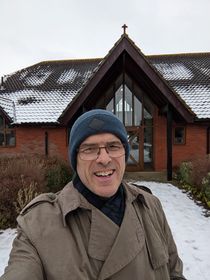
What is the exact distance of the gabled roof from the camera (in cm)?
1106

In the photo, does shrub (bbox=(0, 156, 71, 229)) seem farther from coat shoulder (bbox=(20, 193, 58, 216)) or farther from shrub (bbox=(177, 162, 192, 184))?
shrub (bbox=(177, 162, 192, 184))

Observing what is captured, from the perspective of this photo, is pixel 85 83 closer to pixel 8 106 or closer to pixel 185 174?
pixel 185 174

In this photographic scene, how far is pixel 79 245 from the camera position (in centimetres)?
151

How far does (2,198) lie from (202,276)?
14.5 feet

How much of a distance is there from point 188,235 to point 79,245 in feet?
16.9

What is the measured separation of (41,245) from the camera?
→ 1488 millimetres

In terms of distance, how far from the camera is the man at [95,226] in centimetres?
147

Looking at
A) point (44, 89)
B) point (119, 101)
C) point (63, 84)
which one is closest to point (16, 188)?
→ point (119, 101)

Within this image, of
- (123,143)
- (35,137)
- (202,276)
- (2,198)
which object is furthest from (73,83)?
(123,143)

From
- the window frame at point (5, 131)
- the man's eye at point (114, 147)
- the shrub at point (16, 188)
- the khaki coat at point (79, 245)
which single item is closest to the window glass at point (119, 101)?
the window frame at point (5, 131)

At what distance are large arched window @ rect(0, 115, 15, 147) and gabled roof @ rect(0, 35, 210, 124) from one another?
30.3 inches

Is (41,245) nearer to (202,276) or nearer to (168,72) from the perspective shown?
(202,276)

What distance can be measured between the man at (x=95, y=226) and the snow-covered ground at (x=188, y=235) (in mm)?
3098

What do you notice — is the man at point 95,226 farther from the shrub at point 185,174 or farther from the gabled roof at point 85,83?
the gabled roof at point 85,83
